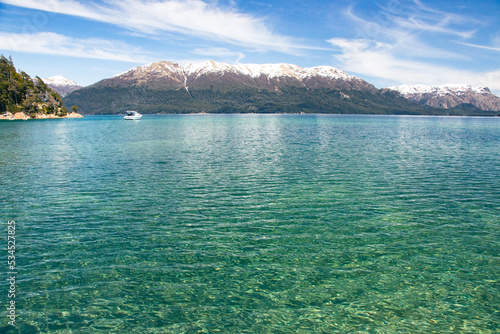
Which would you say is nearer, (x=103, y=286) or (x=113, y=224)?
(x=103, y=286)

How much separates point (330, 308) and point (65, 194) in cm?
2750

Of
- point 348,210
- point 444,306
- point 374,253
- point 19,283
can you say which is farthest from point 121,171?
point 444,306

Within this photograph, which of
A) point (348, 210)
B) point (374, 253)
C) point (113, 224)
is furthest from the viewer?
point (348, 210)

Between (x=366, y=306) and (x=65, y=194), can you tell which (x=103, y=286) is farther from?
(x=65, y=194)

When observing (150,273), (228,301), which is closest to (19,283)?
(150,273)

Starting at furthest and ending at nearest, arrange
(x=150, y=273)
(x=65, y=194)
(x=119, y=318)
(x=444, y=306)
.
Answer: (x=65, y=194) < (x=150, y=273) < (x=444, y=306) < (x=119, y=318)

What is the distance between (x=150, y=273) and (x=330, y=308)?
8.80 meters

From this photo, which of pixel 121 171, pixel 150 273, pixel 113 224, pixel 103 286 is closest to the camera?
pixel 103 286

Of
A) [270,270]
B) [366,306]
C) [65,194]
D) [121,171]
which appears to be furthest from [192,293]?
[121,171]

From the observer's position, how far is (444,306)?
41.3 feet

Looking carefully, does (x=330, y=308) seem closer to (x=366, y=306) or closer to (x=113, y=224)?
(x=366, y=306)

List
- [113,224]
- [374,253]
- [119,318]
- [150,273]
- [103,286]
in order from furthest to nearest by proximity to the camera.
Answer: [113,224] < [374,253] < [150,273] < [103,286] < [119,318]

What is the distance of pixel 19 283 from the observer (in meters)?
14.1

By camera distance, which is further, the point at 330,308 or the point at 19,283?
the point at 19,283
